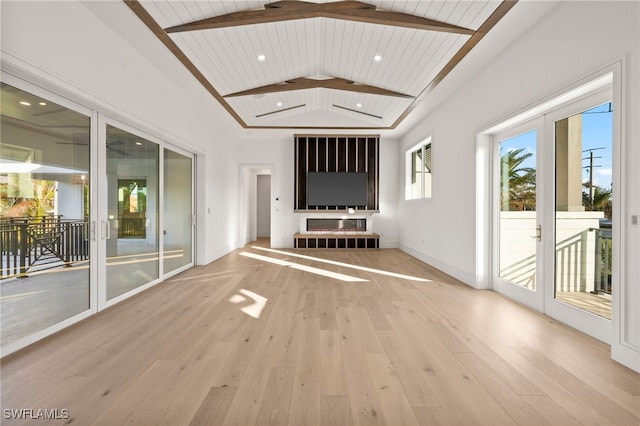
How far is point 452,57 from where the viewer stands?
3.51 metres

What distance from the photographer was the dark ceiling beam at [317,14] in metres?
3.03

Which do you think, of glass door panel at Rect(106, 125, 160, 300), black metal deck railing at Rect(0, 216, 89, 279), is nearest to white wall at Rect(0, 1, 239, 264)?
glass door panel at Rect(106, 125, 160, 300)

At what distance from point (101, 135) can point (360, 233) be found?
19.5 ft

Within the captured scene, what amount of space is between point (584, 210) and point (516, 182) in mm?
937

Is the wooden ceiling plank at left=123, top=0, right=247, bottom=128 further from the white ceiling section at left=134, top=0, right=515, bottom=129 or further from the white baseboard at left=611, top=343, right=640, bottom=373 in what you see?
the white baseboard at left=611, top=343, right=640, bottom=373

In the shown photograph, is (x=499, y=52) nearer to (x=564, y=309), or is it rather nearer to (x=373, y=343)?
(x=564, y=309)

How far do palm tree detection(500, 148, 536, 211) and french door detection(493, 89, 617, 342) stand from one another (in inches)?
0.4

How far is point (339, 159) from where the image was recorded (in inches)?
303

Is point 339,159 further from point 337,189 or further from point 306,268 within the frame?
point 306,268

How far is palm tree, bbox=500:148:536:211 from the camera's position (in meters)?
3.19

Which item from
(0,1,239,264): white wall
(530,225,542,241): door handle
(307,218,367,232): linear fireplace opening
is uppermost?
(0,1,239,264): white wall

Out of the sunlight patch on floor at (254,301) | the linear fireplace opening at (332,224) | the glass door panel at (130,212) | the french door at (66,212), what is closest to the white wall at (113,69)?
the french door at (66,212)

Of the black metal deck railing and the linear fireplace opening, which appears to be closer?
the black metal deck railing

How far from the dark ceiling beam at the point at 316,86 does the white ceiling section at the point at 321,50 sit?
20mm
